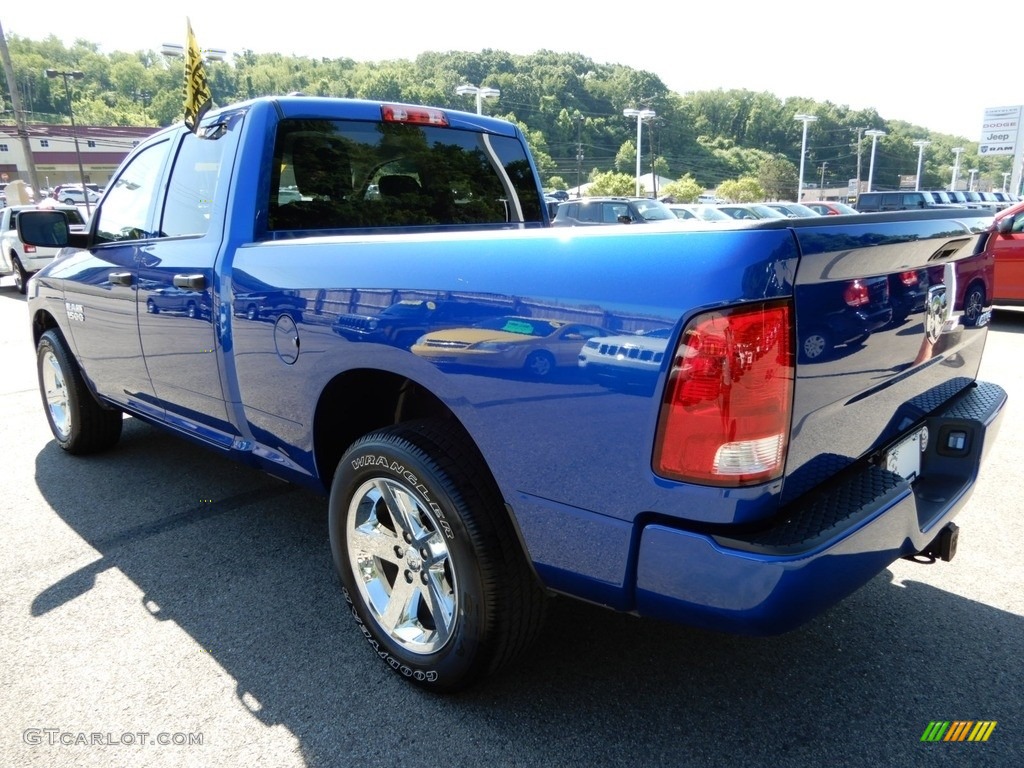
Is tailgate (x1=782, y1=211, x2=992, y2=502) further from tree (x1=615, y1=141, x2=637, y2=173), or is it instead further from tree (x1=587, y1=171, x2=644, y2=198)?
tree (x1=615, y1=141, x2=637, y2=173)

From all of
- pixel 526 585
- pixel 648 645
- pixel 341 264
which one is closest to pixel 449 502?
pixel 526 585

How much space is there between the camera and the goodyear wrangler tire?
200 centimetres

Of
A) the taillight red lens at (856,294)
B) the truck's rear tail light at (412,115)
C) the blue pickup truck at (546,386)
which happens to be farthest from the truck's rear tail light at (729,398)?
the truck's rear tail light at (412,115)

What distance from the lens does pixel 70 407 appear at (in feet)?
14.4

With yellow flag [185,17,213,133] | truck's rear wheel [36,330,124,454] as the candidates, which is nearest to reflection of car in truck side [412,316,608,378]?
yellow flag [185,17,213,133]

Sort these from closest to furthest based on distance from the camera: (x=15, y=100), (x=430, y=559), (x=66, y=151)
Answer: (x=430, y=559) → (x=15, y=100) → (x=66, y=151)

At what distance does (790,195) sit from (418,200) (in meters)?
108

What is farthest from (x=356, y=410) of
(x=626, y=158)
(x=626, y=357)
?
(x=626, y=158)

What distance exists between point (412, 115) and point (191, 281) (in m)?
1.26

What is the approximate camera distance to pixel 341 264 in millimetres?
2277

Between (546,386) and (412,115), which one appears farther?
(412,115)

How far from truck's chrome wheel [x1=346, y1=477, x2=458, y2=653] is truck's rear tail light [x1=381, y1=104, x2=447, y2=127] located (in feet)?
5.93

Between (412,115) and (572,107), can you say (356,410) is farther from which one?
(572,107)

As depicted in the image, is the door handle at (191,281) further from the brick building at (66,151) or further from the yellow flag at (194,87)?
the brick building at (66,151)
